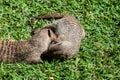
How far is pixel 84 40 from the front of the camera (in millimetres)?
7660

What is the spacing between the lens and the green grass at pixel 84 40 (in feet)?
22.1

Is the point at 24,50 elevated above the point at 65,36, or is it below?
below

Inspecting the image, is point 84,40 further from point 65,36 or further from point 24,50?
point 24,50

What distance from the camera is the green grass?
22.1 ft

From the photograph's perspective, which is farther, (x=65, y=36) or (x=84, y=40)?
(x=84, y=40)

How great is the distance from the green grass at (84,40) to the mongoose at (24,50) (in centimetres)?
11

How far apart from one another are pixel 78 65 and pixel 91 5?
6.80ft

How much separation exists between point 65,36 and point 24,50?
85 cm

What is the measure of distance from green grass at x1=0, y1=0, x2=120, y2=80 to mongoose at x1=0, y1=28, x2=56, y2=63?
11 centimetres

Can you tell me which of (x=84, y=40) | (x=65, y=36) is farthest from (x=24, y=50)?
(x=84, y=40)

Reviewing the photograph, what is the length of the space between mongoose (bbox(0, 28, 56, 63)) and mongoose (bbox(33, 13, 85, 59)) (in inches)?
6.3

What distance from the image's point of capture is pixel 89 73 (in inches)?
272

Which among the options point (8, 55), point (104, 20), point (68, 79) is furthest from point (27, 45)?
point (104, 20)

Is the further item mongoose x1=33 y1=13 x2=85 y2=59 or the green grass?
mongoose x1=33 y1=13 x2=85 y2=59
